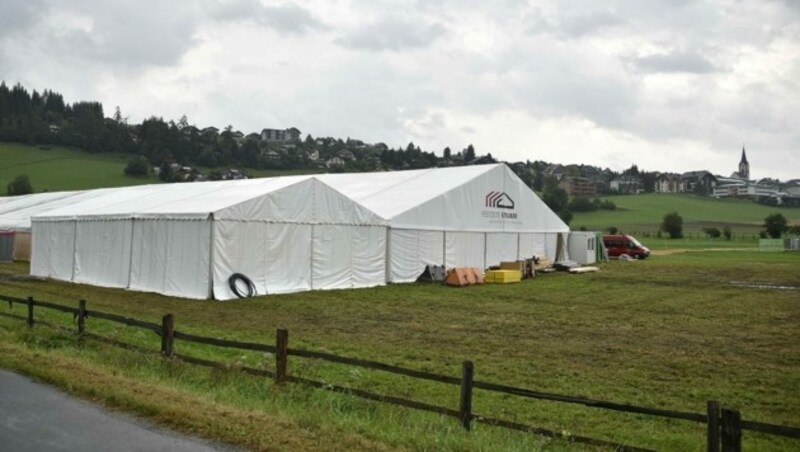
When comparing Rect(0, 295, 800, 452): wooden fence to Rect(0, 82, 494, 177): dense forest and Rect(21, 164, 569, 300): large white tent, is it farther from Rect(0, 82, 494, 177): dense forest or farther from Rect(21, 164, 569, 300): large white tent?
Rect(0, 82, 494, 177): dense forest

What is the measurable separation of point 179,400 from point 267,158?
113 meters

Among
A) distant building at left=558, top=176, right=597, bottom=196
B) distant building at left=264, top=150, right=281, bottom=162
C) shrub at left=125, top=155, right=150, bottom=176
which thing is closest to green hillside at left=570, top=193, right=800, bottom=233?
distant building at left=558, top=176, right=597, bottom=196

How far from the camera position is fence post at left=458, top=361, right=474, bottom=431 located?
21.0 ft

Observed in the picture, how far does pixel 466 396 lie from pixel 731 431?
2.35m

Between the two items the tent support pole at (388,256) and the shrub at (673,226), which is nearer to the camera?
the tent support pole at (388,256)

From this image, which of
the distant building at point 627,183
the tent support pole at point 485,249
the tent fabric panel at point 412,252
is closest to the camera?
the tent fabric panel at point 412,252

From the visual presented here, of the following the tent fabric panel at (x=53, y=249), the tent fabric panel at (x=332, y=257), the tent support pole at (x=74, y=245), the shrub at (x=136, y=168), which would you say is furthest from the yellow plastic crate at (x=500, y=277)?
the shrub at (x=136, y=168)

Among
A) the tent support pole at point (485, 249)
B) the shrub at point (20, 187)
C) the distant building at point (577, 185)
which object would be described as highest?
the distant building at point (577, 185)

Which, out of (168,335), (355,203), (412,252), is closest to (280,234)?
(355,203)

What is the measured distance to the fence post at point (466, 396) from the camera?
639 cm

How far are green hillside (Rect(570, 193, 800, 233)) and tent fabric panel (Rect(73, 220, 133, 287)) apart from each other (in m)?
76.4

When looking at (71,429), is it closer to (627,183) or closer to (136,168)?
(136,168)

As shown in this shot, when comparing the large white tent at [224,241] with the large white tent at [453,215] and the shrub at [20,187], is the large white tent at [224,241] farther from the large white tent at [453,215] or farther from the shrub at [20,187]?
the shrub at [20,187]

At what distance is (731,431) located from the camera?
4.96 m
